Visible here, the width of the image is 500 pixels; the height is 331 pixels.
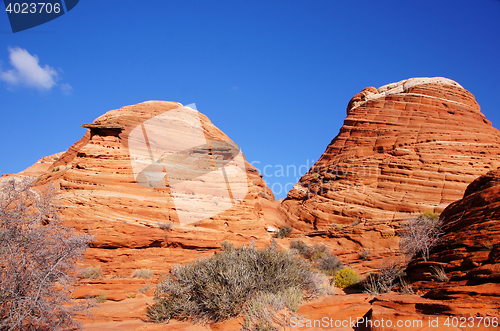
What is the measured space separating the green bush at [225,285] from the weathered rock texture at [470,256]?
10.6 ft

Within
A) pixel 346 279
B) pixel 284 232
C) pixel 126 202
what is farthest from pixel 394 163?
pixel 126 202

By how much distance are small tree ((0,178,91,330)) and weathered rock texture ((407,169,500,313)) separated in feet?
25.2

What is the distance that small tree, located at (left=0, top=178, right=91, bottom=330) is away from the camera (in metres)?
5.47

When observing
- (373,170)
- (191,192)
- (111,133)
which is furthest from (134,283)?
(373,170)

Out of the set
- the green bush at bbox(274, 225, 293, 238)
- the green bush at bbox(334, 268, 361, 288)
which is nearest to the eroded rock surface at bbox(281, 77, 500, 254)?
the green bush at bbox(274, 225, 293, 238)

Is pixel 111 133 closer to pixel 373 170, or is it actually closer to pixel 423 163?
pixel 373 170

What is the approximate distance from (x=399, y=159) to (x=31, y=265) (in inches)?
960

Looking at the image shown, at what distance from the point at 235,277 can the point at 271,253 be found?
184cm

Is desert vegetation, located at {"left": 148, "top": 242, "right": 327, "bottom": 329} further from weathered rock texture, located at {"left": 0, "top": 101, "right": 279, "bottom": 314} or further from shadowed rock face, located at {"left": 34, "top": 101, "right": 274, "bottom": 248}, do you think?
shadowed rock face, located at {"left": 34, "top": 101, "right": 274, "bottom": 248}

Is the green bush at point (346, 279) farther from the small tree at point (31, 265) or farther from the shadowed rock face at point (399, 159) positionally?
the small tree at point (31, 265)

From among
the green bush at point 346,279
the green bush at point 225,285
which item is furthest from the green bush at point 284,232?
the green bush at point 225,285

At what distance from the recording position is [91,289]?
9914mm

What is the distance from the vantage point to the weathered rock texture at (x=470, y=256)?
6.31m

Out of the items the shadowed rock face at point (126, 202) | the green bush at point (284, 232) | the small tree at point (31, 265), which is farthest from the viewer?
the green bush at point (284, 232)
